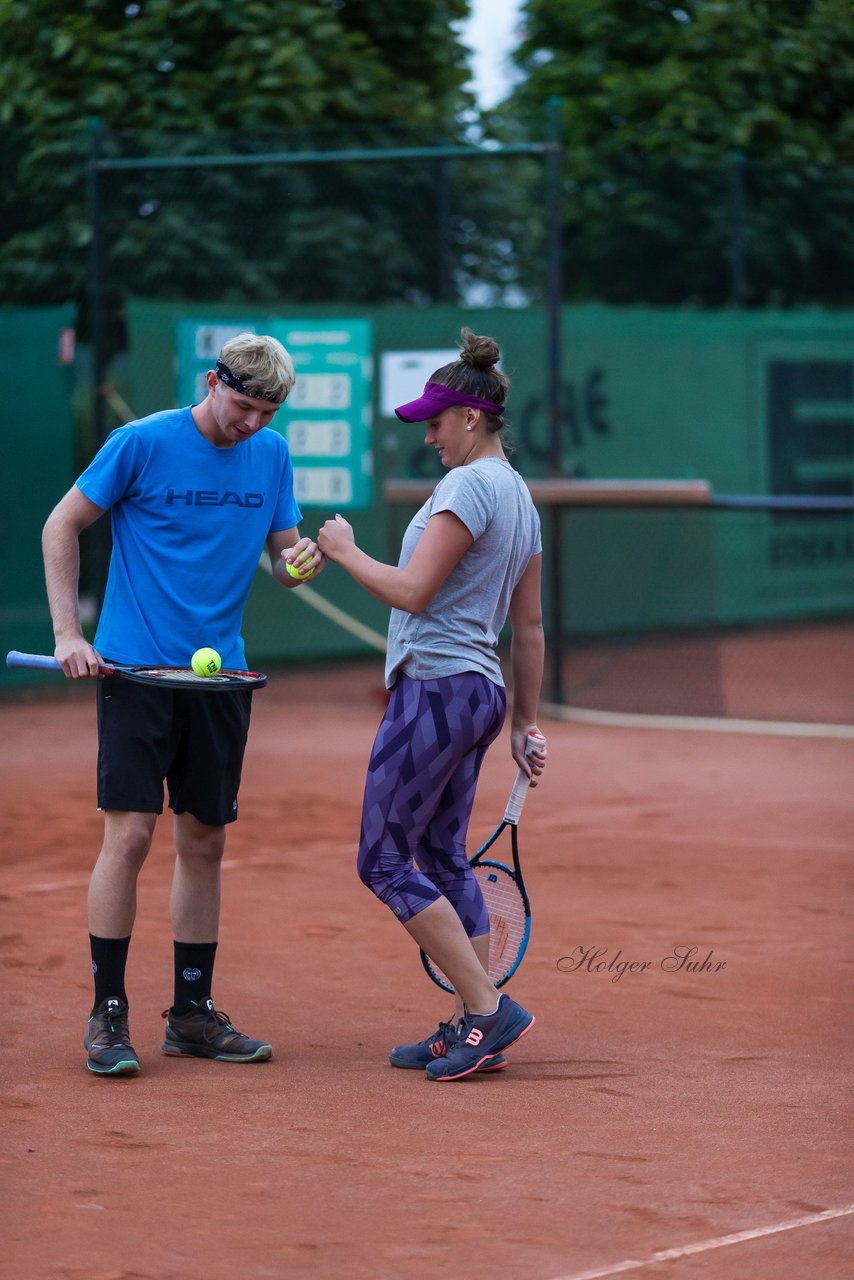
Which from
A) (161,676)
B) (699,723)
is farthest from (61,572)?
(699,723)

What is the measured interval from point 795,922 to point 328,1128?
251 centimetres

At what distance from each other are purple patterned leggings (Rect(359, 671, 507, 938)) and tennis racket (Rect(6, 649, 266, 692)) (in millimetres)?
354

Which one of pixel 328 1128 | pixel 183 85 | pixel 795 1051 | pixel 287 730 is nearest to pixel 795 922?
pixel 795 1051

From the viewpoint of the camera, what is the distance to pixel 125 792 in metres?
4.60

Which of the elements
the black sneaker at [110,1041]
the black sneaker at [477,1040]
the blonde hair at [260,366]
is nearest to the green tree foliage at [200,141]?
the blonde hair at [260,366]

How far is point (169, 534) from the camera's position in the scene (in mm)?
4641

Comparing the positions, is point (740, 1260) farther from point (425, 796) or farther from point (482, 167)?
point (482, 167)

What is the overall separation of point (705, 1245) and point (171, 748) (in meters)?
1.84

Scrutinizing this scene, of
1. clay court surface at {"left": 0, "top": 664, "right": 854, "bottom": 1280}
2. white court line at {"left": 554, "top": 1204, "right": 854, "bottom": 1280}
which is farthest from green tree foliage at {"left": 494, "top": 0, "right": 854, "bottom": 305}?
white court line at {"left": 554, "top": 1204, "right": 854, "bottom": 1280}

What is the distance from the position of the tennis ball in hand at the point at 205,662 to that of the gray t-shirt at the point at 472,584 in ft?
1.33

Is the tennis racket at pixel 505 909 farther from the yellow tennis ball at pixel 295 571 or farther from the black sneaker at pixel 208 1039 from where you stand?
the yellow tennis ball at pixel 295 571

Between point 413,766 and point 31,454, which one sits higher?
point 31,454

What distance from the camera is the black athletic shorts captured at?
4594mm

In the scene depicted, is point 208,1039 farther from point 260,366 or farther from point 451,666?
point 260,366
